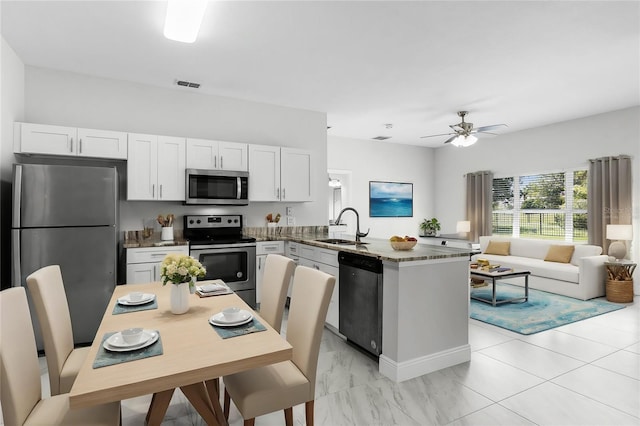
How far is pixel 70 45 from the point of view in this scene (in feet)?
10.3

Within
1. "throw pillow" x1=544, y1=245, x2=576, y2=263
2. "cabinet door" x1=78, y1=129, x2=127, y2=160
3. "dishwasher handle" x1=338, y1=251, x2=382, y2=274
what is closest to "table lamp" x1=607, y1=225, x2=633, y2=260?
"throw pillow" x1=544, y1=245, x2=576, y2=263

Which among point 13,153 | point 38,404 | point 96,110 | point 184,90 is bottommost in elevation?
point 38,404

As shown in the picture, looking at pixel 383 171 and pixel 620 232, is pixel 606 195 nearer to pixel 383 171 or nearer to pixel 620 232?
pixel 620 232

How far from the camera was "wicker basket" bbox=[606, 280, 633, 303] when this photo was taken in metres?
4.76

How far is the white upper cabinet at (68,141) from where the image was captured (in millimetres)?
3268

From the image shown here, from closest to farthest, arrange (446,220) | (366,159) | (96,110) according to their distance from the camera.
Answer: (96,110) < (366,159) < (446,220)

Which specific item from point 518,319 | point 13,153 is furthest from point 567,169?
point 13,153

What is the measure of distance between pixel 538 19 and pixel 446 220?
5707mm

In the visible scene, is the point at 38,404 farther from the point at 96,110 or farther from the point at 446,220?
the point at 446,220

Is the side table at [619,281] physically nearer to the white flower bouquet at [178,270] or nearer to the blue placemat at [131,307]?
the white flower bouquet at [178,270]

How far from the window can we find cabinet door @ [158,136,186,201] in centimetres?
596

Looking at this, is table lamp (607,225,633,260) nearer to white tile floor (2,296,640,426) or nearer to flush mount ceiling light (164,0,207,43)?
white tile floor (2,296,640,426)

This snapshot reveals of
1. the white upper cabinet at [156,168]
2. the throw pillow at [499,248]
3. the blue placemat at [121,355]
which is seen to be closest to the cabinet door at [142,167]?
the white upper cabinet at [156,168]

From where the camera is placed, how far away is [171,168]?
391 centimetres
